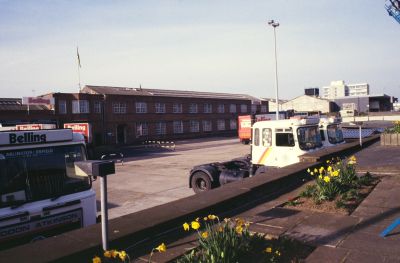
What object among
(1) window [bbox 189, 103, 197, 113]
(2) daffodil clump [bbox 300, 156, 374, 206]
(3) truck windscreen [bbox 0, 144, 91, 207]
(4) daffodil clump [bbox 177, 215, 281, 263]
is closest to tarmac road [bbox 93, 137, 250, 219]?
(3) truck windscreen [bbox 0, 144, 91, 207]

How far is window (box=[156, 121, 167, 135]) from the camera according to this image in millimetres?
57344

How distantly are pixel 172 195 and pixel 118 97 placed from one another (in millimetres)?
38257

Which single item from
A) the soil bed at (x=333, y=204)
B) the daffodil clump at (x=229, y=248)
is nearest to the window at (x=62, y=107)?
the soil bed at (x=333, y=204)

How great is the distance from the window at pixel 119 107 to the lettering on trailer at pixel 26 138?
45608 millimetres

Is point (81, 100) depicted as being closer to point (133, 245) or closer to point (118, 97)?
point (118, 97)

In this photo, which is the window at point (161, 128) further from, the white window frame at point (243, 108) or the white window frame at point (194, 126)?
the white window frame at point (243, 108)

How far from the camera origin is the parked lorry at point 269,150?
12266 millimetres

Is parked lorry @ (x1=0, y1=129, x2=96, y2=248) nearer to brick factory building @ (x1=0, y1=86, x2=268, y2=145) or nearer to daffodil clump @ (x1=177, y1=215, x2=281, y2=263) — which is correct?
daffodil clump @ (x1=177, y1=215, x2=281, y2=263)

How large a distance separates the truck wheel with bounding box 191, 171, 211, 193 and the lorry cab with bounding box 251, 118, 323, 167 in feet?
→ 6.14

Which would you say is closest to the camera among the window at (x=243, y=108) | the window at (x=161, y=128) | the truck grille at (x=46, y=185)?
the truck grille at (x=46, y=185)

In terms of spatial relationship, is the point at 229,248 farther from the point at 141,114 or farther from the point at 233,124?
the point at 233,124

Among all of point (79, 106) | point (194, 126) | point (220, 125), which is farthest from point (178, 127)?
point (79, 106)

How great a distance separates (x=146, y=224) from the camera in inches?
200

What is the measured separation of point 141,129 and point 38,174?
4857 cm
